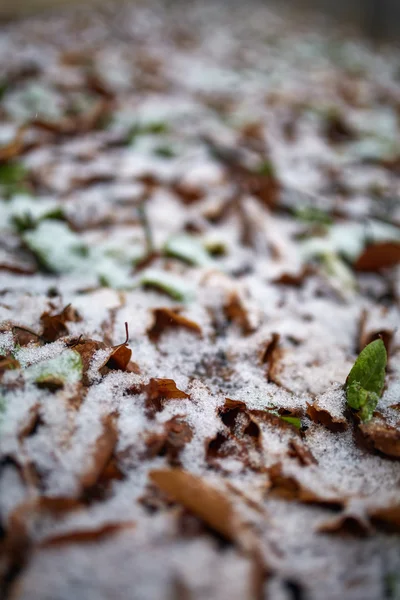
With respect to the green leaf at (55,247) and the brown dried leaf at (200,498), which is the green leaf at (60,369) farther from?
the green leaf at (55,247)

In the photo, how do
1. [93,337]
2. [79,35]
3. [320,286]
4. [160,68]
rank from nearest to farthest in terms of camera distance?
[93,337]
[320,286]
[160,68]
[79,35]

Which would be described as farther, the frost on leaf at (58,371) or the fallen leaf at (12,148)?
the fallen leaf at (12,148)

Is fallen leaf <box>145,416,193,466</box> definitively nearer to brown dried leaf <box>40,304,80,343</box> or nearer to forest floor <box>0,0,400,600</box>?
forest floor <box>0,0,400,600</box>

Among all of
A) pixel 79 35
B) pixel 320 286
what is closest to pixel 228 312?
pixel 320 286

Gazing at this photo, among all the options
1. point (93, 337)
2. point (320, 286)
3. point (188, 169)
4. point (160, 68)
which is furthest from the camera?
point (160, 68)

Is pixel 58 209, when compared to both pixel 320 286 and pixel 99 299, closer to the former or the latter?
pixel 99 299

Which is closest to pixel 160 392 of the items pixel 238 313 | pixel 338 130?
pixel 238 313

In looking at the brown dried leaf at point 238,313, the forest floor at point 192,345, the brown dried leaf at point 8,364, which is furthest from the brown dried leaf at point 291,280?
the brown dried leaf at point 8,364
